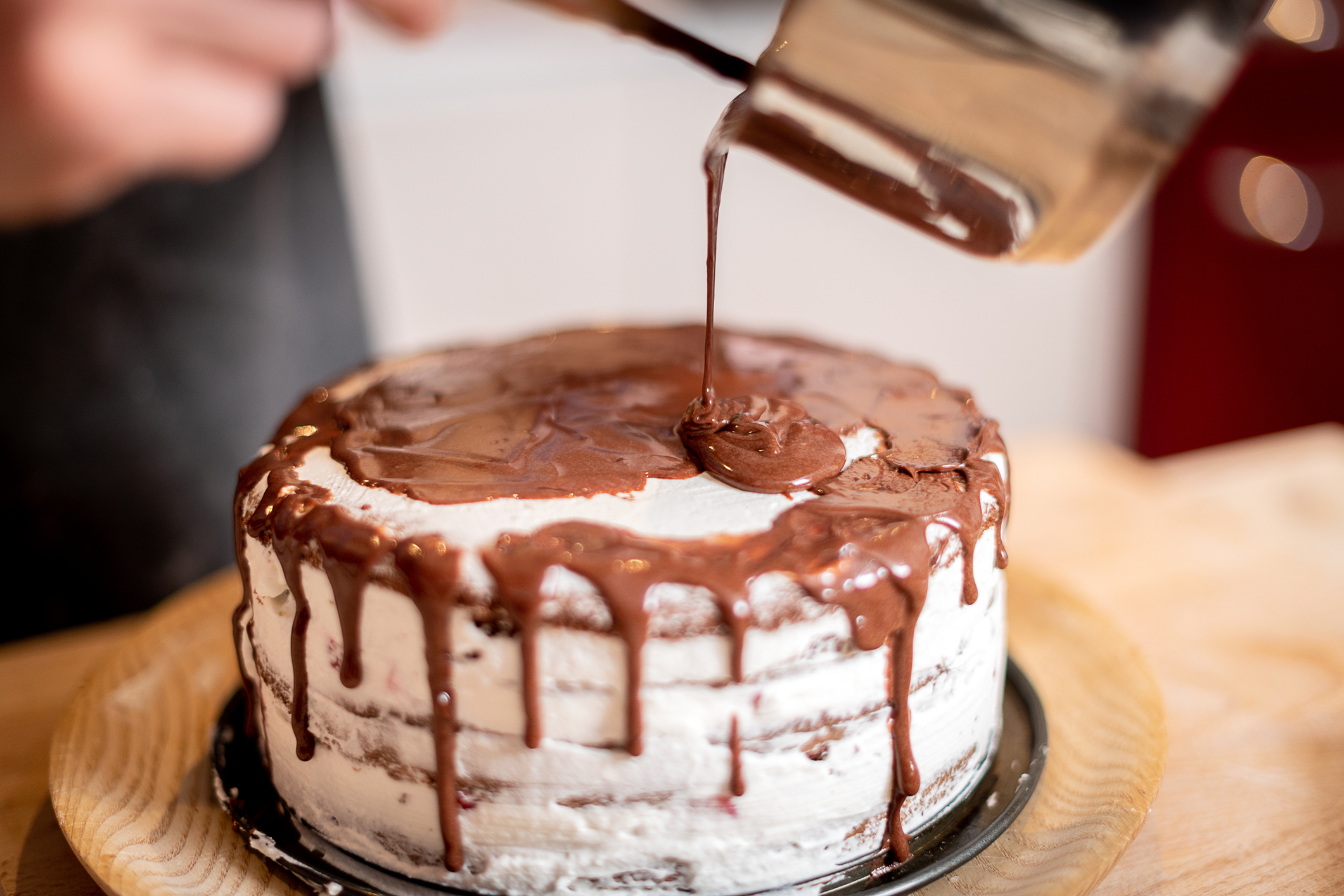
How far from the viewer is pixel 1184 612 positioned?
1.48 meters

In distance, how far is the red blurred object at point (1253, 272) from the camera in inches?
116

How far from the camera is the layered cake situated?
86cm

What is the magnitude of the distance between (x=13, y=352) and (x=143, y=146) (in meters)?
0.38

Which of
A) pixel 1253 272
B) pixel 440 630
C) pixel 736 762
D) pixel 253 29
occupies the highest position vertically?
pixel 253 29

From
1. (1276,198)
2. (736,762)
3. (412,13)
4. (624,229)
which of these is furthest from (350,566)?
(1276,198)

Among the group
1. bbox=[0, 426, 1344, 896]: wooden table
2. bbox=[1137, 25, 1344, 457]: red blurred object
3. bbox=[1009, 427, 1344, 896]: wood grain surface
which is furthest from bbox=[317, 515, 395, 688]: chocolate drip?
bbox=[1137, 25, 1344, 457]: red blurred object

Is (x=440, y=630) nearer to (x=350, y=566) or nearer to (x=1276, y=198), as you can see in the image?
(x=350, y=566)

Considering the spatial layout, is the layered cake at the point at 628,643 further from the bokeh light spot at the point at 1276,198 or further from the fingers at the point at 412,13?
the bokeh light spot at the point at 1276,198

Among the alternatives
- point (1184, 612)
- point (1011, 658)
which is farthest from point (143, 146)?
point (1184, 612)

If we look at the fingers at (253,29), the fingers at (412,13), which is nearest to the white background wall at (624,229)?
the fingers at (253,29)

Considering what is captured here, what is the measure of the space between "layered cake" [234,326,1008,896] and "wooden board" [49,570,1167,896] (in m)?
0.09

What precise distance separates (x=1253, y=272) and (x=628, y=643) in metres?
2.90

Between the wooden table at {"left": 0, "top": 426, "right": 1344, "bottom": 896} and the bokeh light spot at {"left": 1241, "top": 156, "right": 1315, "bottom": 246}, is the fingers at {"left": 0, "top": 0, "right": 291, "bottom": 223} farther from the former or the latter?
the bokeh light spot at {"left": 1241, "top": 156, "right": 1315, "bottom": 246}

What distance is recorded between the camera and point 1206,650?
1.39 metres
